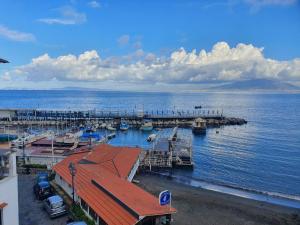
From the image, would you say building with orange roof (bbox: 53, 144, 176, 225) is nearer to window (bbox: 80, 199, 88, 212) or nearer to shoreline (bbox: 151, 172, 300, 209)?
window (bbox: 80, 199, 88, 212)

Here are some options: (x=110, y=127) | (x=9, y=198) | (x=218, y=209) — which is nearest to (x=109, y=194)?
(x=9, y=198)

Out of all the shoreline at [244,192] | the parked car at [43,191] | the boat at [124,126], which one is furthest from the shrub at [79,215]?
the boat at [124,126]

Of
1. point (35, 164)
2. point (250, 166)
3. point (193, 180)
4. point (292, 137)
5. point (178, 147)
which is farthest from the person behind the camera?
point (292, 137)

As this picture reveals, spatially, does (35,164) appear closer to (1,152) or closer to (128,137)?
(1,152)

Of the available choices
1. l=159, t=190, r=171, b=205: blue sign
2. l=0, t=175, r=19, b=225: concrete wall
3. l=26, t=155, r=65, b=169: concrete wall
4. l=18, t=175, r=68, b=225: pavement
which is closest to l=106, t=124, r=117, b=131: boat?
l=26, t=155, r=65, b=169: concrete wall

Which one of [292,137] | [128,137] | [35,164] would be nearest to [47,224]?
[35,164]

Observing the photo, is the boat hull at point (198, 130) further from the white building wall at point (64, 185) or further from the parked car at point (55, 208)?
the parked car at point (55, 208)
